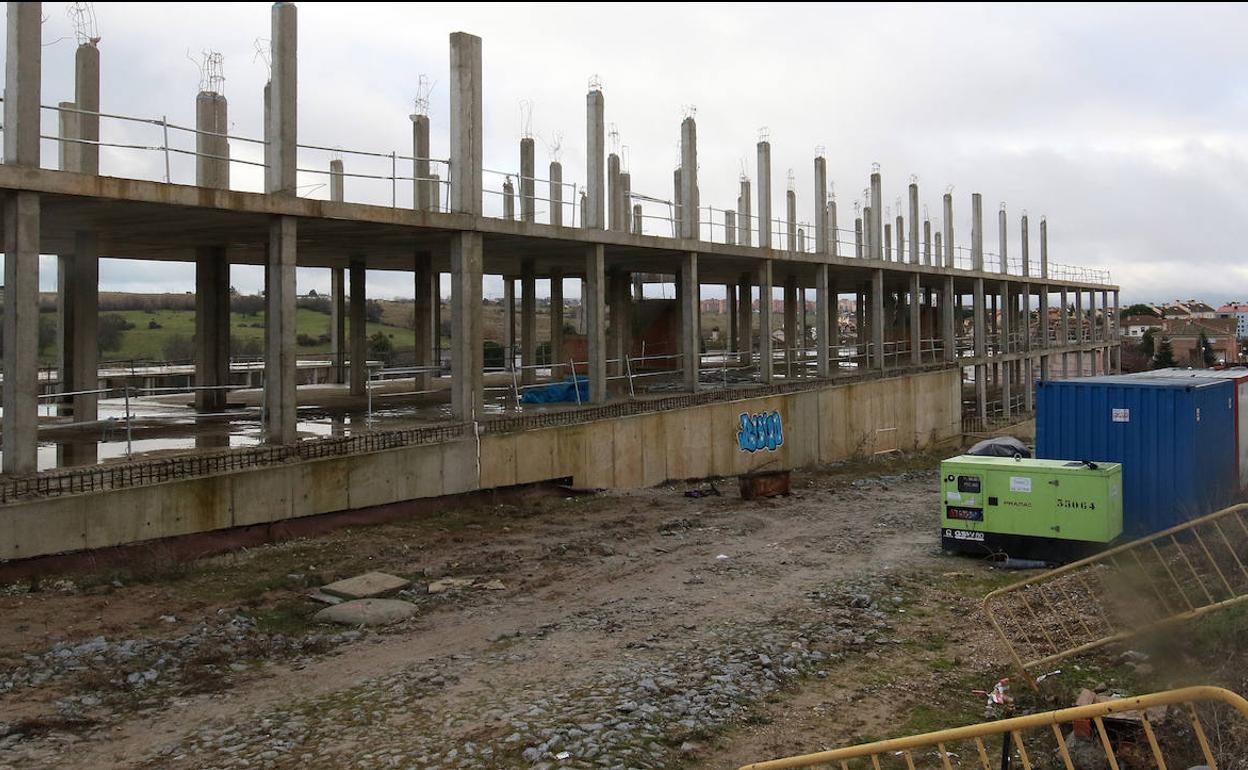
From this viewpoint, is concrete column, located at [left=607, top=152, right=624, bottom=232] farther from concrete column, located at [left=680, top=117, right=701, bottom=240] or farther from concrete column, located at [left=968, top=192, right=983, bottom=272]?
concrete column, located at [left=968, top=192, right=983, bottom=272]

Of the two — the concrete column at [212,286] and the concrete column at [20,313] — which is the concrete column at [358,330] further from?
the concrete column at [20,313]

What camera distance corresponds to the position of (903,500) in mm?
18484

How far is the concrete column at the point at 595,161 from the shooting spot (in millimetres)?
19516

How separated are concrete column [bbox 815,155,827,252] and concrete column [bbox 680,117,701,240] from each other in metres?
6.43

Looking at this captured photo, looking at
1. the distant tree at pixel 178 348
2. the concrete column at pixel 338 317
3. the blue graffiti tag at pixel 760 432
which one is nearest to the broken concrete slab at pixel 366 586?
the blue graffiti tag at pixel 760 432

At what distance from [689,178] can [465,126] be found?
7.27 meters

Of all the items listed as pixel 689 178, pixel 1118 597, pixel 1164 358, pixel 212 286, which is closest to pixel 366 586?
pixel 1118 597

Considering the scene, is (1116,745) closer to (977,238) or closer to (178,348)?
(977,238)

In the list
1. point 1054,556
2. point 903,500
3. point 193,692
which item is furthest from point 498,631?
point 903,500

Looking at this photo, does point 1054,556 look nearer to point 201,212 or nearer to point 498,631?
point 498,631

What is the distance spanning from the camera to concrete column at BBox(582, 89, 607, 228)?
19.5 metres

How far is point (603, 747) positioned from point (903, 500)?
1306 centimetres

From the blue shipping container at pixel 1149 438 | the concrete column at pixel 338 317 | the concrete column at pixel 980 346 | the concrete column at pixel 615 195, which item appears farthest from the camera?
the concrete column at pixel 980 346

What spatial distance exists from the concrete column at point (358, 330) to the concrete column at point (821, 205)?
13596mm
